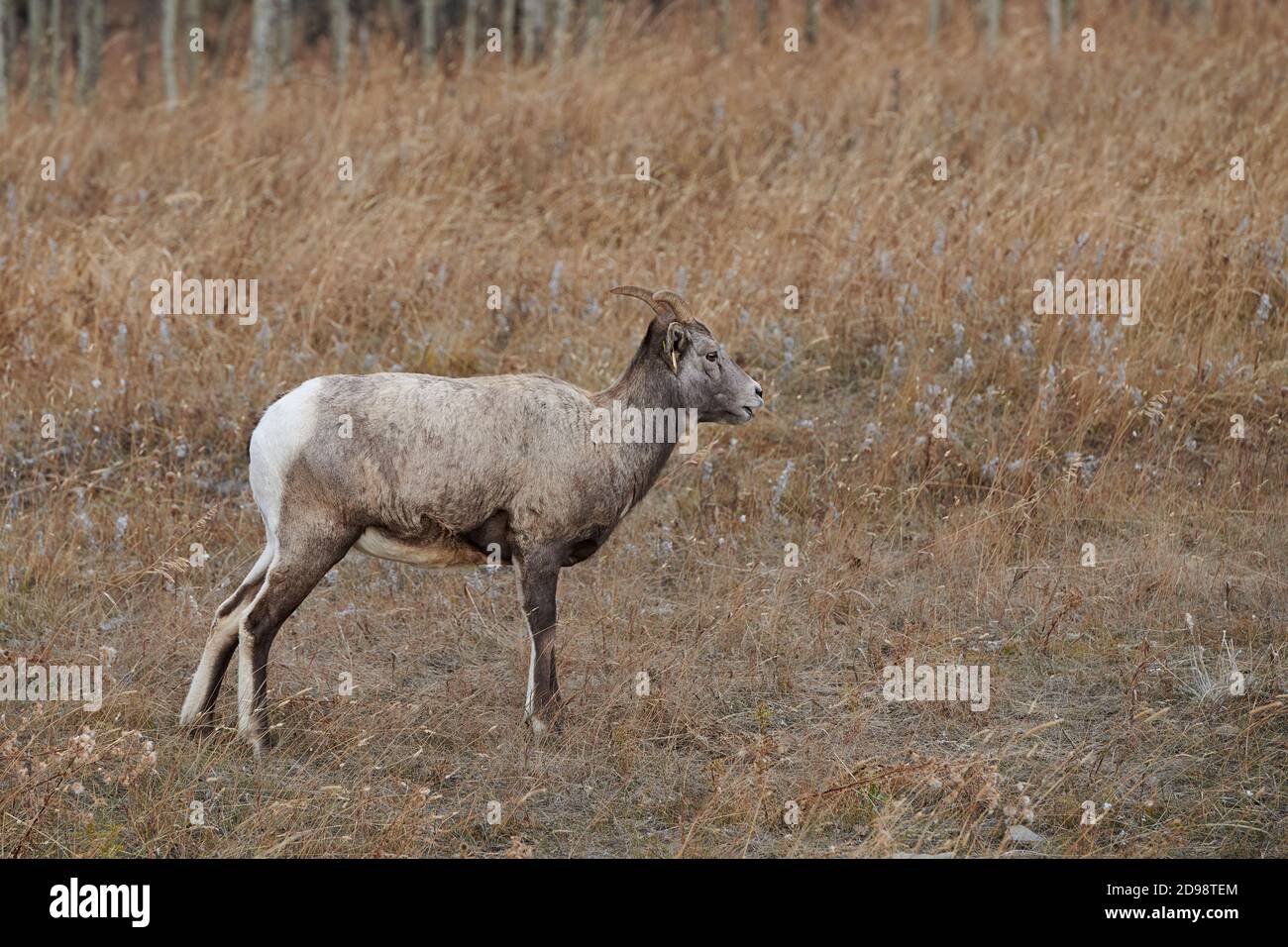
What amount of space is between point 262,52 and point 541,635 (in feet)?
29.5

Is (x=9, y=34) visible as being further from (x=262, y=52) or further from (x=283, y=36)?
(x=262, y=52)

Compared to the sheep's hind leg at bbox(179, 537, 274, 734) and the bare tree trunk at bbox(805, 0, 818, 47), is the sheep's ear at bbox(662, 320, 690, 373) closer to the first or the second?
the sheep's hind leg at bbox(179, 537, 274, 734)

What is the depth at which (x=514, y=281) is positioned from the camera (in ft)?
31.9

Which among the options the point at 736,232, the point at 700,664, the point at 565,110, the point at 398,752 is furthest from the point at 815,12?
the point at 398,752

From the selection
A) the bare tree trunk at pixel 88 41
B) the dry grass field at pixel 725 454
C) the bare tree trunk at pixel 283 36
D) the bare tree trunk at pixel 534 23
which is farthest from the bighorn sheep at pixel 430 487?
the bare tree trunk at pixel 88 41

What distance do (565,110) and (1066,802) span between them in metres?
8.05

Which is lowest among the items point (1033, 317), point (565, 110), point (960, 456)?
point (960, 456)

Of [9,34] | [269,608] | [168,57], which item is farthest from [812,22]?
[269,608]

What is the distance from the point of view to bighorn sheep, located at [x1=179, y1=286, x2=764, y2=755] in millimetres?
5707

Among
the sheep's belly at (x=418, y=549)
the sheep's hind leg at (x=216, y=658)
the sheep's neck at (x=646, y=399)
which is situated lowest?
the sheep's hind leg at (x=216, y=658)

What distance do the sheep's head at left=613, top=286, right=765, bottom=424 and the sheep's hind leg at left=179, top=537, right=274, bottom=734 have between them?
1.83m

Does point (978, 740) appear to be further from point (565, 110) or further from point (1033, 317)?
point (565, 110)

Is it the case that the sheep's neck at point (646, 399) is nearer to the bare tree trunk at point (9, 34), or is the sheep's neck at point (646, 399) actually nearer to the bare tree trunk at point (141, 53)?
the bare tree trunk at point (141, 53)

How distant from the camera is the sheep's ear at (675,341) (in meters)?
6.19
